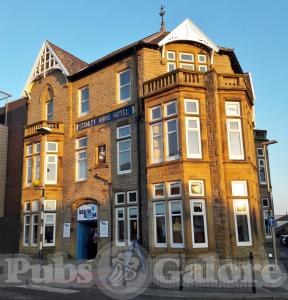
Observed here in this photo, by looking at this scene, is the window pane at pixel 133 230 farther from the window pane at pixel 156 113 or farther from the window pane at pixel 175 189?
the window pane at pixel 156 113

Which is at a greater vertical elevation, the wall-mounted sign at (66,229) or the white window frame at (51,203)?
the white window frame at (51,203)

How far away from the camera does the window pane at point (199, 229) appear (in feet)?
56.5

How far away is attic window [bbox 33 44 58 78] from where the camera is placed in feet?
86.3

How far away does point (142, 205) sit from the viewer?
19.9 metres

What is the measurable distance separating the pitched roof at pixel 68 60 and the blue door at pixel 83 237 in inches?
396

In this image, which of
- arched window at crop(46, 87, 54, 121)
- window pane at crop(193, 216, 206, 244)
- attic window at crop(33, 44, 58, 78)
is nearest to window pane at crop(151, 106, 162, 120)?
window pane at crop(193, 216, 206, 244)

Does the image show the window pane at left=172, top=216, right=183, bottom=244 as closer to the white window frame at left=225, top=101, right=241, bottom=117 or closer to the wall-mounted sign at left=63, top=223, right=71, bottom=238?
the white window frame at left=225, top=101, right=241, bottom=117

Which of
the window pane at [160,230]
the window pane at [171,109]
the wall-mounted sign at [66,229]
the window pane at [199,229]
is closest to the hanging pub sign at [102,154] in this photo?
the wall-mounted sign at [66,229]

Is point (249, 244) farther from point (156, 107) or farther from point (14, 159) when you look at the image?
point (14, 159)

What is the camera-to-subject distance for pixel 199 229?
57.0 ft

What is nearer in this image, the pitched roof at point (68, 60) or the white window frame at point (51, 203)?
the white window frame at point (51, 203)

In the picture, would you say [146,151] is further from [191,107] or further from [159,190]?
[191,107]

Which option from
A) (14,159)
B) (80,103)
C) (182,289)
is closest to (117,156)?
(80,103)

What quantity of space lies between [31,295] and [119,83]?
13745 millimetres
